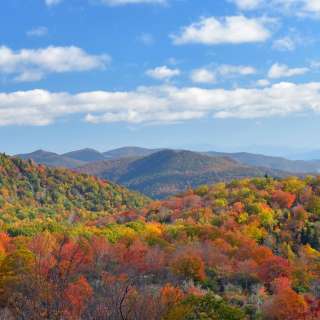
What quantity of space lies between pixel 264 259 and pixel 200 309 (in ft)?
175

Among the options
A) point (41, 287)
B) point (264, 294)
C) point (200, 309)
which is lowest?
point (264, 294)

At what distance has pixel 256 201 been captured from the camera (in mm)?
159625

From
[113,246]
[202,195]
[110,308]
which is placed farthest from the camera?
[202,195]

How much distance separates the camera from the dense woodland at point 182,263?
19.5 meters

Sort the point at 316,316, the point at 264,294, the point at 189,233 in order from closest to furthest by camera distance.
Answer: the point at 316,316 → the point at 264,294 → the point at 189,233

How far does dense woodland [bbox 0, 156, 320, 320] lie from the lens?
19.5 m

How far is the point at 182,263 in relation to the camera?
272 ft

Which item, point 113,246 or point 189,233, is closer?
point 113,246

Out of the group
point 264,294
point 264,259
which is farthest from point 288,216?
point 264,294

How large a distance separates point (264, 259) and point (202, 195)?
99.3 meters

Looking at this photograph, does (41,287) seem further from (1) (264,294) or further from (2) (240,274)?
(2) (240,274)

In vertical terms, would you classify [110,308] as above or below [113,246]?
above

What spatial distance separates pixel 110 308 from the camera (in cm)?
1656

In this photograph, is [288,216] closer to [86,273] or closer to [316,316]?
[86,273]
